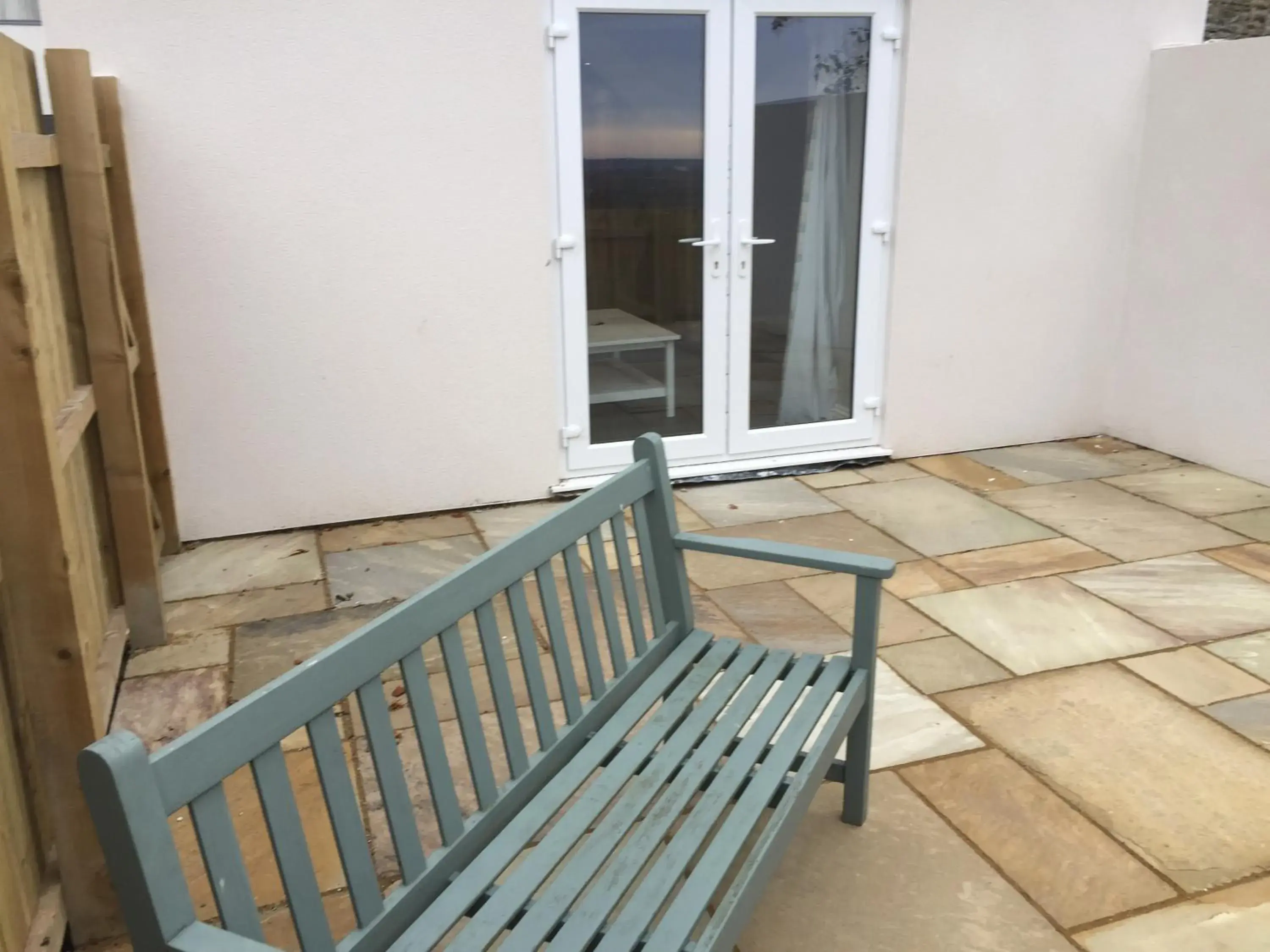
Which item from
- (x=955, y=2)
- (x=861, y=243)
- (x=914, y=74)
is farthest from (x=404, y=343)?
(x=955, y=2)

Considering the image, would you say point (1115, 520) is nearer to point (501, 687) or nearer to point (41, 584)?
point (501, 687)

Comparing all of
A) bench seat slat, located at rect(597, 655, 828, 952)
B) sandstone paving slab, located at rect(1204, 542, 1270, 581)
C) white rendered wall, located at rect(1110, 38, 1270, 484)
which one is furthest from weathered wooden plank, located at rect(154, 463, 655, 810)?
white rendered wall, located at rect(1110, 38, 1270, 484)

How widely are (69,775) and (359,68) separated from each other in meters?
3.03

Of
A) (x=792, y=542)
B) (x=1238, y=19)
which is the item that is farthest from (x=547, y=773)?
(x=1238, y=19)

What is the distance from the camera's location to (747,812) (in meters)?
1.81

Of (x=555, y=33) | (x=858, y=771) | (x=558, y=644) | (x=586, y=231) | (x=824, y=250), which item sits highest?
(x=555, y=33)

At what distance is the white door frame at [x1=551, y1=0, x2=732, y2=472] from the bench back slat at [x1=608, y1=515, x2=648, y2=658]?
2.51 m

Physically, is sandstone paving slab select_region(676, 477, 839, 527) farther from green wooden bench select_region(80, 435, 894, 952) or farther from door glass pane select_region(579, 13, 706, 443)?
green wooden bench select_region(80, 435, 894, 952)

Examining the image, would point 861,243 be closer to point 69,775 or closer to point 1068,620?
point 1068,620

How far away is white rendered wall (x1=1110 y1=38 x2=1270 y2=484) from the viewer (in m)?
4.81

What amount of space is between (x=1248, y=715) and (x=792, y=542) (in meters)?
1.73

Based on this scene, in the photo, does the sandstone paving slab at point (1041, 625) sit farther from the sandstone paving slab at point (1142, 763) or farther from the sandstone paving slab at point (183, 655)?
the sandstone paving slab at point (183, 655)

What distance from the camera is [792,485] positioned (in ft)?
16.3

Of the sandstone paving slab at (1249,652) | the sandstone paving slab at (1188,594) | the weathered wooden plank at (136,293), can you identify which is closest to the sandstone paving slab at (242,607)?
the weathered wooden plank at (136,293)
